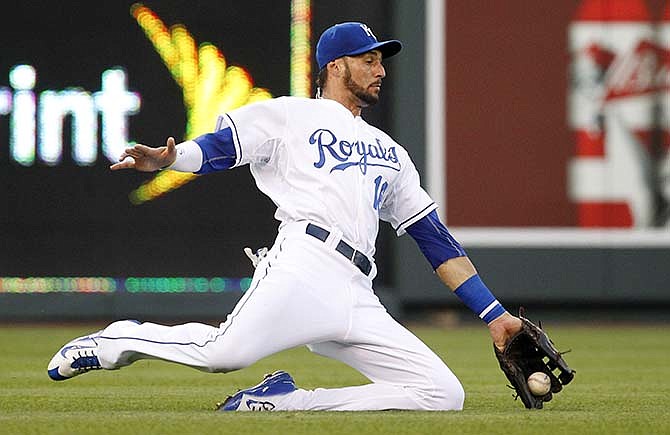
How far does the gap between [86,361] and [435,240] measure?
1.29 metres

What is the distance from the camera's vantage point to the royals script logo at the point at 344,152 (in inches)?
196

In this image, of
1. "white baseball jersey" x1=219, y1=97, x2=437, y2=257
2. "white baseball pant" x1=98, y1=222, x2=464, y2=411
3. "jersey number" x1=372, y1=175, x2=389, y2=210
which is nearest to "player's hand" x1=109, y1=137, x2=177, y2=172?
"white baseball jersey" x1=219, y1=97, x2=437, y2=257

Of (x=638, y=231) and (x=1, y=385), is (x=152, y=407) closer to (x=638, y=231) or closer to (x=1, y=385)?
(x=1, y=385)

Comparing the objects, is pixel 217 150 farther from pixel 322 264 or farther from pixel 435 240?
pixel 435 240

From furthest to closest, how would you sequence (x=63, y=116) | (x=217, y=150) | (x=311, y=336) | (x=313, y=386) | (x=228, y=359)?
(x=63, y=116)
(x=313, y=386)
(x=217, y=150)
(x=311, y=336)
(x=228, y=359)

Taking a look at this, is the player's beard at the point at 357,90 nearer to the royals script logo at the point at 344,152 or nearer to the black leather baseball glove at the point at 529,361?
the royals script logo at the point at 344,152

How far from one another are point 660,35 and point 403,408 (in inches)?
259

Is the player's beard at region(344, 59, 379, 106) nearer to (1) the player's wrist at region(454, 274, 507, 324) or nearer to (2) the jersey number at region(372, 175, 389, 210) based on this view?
(2) the jersey number at region(372, 175, 389, 210)

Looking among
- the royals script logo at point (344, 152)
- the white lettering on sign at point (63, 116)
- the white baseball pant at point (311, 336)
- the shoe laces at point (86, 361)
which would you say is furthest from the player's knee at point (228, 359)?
the white lettering on sign at point (63, 116)

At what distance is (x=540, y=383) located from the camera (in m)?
5.04

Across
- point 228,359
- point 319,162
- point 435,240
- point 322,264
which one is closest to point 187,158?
point 319,162

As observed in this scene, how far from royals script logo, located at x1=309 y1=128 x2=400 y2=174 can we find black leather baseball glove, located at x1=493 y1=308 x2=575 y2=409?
2.47ft

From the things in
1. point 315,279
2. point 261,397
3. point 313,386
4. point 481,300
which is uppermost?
point 315,279

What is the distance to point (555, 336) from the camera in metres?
10.0
